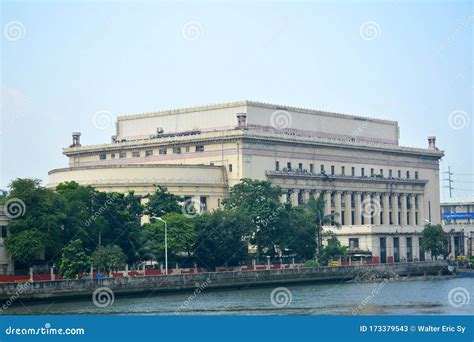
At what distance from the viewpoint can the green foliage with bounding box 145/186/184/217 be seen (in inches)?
4240

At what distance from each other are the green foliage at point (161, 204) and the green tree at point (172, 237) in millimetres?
6016

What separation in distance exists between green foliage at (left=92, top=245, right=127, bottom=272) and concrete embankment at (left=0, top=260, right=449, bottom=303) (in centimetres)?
330

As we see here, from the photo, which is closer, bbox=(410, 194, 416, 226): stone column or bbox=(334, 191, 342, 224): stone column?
bbox=(334, 191, 342, 224): stone column

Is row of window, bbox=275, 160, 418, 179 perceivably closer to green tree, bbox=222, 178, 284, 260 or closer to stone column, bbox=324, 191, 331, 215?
stone column, bbox=324, 191, 331, 215

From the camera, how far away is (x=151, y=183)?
399 ft

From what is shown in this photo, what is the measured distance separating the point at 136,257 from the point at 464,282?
28272 mm

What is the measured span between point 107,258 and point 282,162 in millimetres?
45021

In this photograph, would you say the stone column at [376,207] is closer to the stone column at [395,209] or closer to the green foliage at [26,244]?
the stone column at [395,209]

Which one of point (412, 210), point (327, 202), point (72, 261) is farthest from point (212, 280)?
point (412, 210)

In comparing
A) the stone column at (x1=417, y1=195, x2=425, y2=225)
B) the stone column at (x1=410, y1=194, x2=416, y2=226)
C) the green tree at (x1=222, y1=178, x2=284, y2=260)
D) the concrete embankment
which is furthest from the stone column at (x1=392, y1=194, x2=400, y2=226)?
the green tree at (x1=222, y1=178, x2=284, y2=260)

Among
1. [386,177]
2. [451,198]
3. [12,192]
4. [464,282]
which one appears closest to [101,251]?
[12,192]

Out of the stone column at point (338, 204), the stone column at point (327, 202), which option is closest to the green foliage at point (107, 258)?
the stone column at point (327, 202)
